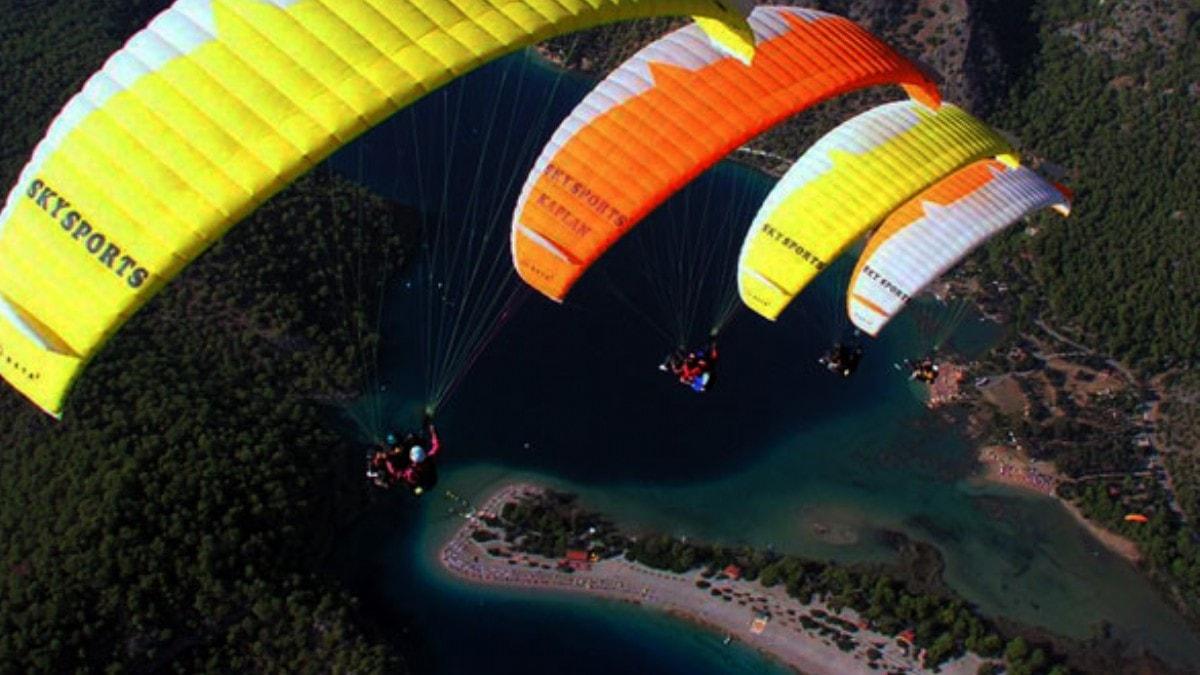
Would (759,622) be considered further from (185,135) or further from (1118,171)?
(1118,171)

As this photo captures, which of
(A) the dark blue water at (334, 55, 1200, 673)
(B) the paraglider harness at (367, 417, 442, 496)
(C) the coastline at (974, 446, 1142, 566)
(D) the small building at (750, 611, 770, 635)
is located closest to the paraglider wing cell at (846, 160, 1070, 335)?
(D) the small building at (750, 611, 770, 635)

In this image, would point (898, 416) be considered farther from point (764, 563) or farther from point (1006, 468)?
point (764, 563)

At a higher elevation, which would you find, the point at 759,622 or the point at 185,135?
the point at 185,135

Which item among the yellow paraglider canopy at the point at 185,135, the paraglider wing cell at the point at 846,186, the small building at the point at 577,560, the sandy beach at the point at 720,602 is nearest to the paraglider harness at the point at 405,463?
the yellow paraglider canopy at the point at 185,135

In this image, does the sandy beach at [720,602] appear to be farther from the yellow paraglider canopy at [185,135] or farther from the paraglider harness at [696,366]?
the yellow paraglider canopy at [185,135]

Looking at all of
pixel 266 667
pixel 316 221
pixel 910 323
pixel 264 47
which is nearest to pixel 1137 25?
pixel 910 323

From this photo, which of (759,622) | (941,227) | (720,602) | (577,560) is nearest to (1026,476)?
(759,622)
